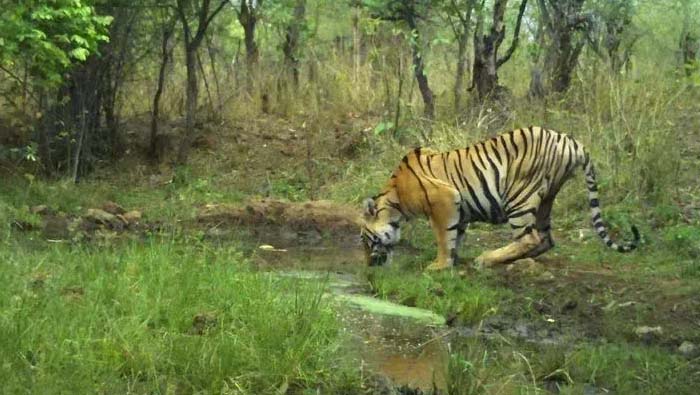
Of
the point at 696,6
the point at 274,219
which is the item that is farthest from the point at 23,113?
the point at 696,6

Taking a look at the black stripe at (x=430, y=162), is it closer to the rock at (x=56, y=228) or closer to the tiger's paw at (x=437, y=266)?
the tiger's paw at (x=437, y=266)

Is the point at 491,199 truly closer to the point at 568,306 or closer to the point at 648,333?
the point at 568,306

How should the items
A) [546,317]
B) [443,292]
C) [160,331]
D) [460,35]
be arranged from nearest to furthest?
[160,331] < [546,317] < [443,292] < [460,35]

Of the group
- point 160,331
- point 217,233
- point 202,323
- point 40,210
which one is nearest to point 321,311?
point 202,323

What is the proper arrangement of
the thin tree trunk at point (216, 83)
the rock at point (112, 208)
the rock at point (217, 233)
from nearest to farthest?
the rock at point (217, 233)
the rock at point (112, 208)
the thin tree trunk at point (216, 83)

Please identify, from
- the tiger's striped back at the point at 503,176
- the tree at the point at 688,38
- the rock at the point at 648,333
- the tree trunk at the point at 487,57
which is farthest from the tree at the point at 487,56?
the rock at the point at 648,333

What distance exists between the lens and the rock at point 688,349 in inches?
260

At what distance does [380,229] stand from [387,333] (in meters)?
2.97

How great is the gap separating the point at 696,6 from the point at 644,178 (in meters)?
13.4

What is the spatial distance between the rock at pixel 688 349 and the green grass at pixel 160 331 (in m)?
2.37

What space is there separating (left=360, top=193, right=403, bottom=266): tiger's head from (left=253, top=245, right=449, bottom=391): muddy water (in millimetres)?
225

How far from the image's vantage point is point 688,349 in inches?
263

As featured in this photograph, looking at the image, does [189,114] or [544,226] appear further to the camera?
[189,114]

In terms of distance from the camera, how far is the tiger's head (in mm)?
10039
